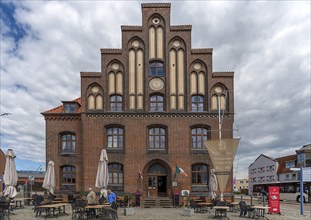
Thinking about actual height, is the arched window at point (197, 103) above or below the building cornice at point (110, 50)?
below

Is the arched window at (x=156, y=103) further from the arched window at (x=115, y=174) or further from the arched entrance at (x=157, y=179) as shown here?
the arched window at (x=115, y=174)

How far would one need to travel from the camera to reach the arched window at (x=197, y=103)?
26.8m

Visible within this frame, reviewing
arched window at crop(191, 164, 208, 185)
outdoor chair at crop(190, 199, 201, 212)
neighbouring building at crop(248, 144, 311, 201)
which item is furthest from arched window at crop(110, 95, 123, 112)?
neighbouring building at crop(248, 144, 311, 201)

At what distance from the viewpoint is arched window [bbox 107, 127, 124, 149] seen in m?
26.6

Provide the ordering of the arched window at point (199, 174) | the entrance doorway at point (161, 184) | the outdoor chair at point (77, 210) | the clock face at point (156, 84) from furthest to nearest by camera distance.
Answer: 1. the clock face at point (156, 84)
2. the entrance doorway at point (161, 184)
3. the arched window at point (199, 174)
4. the outdoor chair at point (77, 210)

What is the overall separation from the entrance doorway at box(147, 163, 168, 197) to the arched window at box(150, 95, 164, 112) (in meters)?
4.46

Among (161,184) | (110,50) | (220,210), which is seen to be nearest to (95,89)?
(110,50)

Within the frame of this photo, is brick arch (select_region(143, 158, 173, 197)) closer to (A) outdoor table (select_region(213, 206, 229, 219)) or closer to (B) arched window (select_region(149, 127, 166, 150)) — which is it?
(B) arched window (select_region(149, 127, 166, 150))

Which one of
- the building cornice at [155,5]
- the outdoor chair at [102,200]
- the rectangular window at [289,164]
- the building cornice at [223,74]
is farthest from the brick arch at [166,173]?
the rectangular window at [289,164]

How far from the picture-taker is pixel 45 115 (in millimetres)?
27281

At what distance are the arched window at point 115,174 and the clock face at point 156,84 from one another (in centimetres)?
679

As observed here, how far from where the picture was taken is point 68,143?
27.4m

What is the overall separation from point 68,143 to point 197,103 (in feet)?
36.6

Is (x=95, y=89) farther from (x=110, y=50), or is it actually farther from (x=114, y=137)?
(x=114, y=137)
